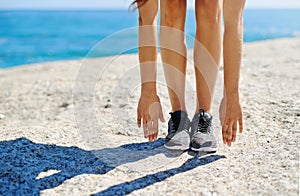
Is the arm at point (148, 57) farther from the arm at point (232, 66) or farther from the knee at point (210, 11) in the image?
the arm at point (232, 66)

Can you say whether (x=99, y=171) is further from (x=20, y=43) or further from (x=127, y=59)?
(x=20, y=43)

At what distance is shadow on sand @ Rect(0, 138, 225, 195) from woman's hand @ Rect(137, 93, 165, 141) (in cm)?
12

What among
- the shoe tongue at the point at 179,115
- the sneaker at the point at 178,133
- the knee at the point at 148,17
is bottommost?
the sneaker at the point at 178,133

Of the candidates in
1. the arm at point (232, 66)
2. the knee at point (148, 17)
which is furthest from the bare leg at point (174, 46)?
the arm at point (232, 66)

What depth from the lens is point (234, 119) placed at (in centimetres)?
203

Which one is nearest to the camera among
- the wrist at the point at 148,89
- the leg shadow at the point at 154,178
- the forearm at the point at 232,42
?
→ the leg shadow at the point at 154,178

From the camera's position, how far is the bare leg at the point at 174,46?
7.37 ft

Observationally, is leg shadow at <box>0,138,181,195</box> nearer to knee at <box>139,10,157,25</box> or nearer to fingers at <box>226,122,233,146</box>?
fingers at <box>226,122,233,146</box>

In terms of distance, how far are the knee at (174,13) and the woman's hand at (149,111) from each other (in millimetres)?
423

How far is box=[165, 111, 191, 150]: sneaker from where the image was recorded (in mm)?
2182

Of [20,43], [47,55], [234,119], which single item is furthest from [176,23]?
[20,43]

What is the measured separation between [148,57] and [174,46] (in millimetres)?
178

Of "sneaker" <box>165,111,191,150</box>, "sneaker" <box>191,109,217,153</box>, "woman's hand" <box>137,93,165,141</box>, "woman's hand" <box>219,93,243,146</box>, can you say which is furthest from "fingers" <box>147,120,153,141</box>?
"woman's hand" <box>219,93,243,146</box>

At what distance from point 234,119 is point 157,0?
0.78 metres
